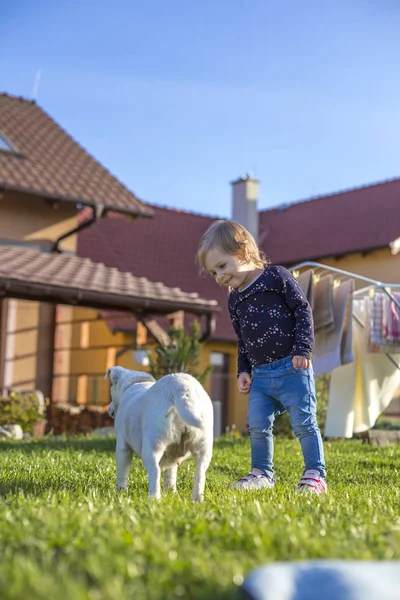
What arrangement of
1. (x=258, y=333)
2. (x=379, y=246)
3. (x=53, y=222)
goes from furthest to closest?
(x=379, y=246) → (x=53, y=222) → (x=258, y=333)

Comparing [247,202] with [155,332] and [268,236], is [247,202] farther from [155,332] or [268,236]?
[155,332]

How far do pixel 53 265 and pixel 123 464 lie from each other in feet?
32.6

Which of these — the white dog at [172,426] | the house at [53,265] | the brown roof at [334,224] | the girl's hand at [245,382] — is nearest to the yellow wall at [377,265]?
the brown roof at [334,224]

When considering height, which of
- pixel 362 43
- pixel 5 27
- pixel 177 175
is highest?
pixel 5 27

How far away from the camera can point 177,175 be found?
10.3 metres

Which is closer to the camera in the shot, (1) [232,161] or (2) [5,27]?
(2) [5,27]

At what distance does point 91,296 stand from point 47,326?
291cm

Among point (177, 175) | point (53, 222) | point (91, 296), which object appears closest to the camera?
point (177, 175)

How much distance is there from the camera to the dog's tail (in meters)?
3.61

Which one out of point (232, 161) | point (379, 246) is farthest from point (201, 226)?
point (379, 246)

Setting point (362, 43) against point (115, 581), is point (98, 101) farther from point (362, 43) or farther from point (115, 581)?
point (115, 581)

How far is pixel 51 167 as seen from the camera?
50.3 ft

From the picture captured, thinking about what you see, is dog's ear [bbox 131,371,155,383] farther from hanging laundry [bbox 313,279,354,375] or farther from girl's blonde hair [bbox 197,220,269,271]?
hanging laundry [bbox 313,279,354,375]

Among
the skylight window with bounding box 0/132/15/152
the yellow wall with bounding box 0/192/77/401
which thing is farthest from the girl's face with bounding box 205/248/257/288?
the skylight window with bounding box 0/132/15/152
